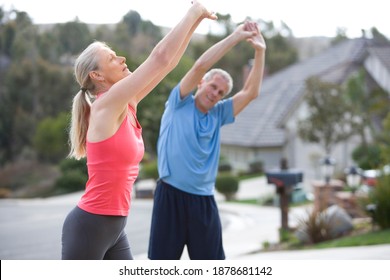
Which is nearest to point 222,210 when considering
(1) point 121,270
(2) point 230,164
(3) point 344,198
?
(3) point 344,198

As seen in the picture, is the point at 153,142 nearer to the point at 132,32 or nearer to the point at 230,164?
the point at 230,164

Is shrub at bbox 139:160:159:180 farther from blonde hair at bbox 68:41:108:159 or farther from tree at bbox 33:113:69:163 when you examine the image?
blonde hair at bbox 68:41:108:159

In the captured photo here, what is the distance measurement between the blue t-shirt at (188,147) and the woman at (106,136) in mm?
943

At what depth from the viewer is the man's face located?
3.96 metres

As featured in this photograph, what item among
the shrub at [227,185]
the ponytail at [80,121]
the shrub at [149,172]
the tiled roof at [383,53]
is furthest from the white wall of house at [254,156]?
the ponytail at [80,121]

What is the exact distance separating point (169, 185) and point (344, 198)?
27.6 feet

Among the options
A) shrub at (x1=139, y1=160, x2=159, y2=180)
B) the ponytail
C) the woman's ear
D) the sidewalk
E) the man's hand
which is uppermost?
the man's hand

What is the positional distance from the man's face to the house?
21614 millimetres

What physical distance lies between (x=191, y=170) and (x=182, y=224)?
0.88 feet

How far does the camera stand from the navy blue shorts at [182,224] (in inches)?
154

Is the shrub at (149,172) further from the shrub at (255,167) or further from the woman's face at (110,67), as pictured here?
the woman's face at (110,67)

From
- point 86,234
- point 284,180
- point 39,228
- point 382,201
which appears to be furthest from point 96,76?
point 39,228

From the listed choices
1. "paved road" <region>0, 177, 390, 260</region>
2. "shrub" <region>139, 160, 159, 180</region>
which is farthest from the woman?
"shrub" <region>139, 160, 159, 180</region>

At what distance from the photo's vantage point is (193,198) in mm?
3926
